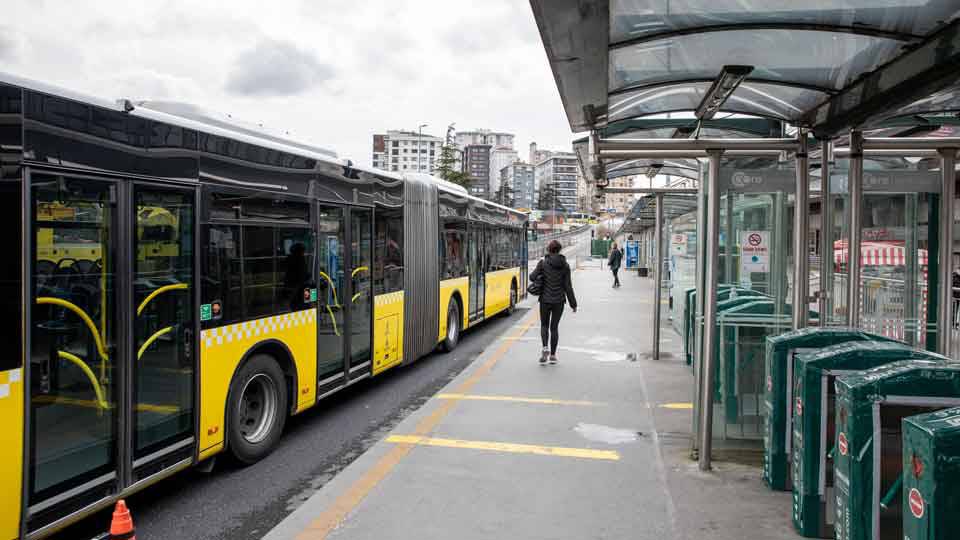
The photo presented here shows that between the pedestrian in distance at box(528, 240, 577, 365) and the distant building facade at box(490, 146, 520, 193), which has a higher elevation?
the distant building facade at box(490, 146, 520, 193)

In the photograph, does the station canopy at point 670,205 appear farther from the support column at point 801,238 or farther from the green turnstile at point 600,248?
the green turnstile at point 600,248

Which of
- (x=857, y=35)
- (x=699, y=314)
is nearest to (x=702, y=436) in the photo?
(x=699, y=314)

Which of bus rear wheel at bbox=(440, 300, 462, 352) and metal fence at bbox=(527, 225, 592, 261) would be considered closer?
bus rear wheel at bbox=(440, 300, 462, 352)

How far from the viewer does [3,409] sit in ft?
11.5

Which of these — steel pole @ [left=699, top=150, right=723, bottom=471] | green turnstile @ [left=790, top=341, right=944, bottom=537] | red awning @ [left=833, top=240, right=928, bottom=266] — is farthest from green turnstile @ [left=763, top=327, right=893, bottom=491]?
red awning @ [left=833, top=240, right=928, bottom=266]

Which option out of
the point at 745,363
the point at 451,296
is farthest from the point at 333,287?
the point at 451,296

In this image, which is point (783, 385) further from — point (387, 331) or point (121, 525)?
point (387, 331)

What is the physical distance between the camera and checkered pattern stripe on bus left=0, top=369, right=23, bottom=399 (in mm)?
3502

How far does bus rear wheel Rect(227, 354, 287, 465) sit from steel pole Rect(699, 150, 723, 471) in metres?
3.58

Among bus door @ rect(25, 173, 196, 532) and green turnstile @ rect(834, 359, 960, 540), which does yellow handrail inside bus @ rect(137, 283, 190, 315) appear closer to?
bus door @ rect(25, 173, 196, 532)

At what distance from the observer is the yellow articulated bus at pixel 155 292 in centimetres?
369

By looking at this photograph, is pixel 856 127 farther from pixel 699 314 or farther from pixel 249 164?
pixel 249 164

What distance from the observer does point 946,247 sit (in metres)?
6.04

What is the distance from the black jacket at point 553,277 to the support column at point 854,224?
484 cm
